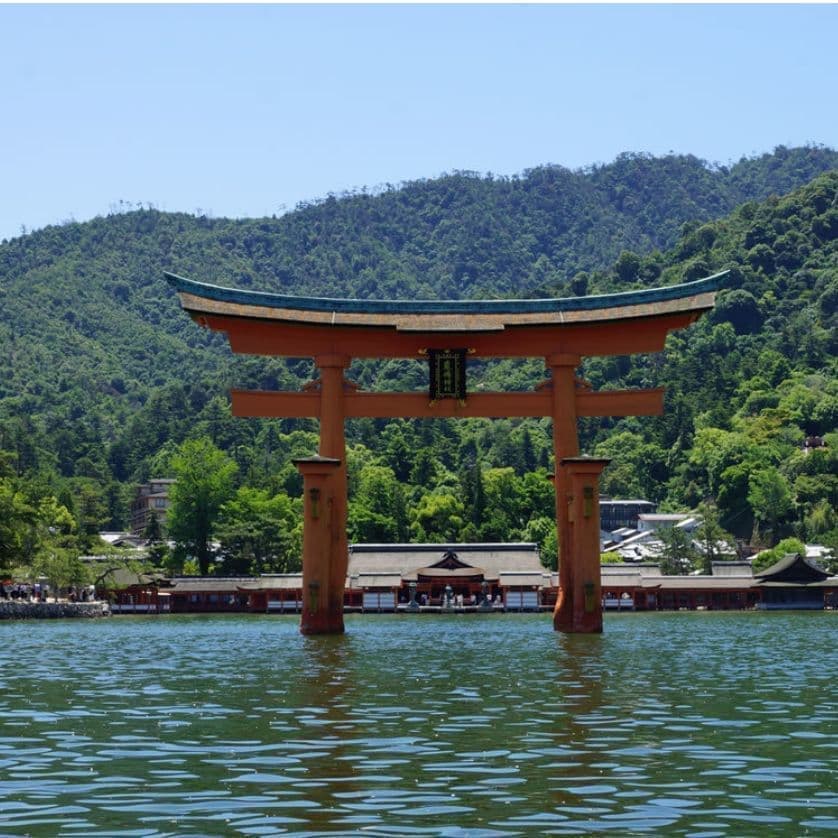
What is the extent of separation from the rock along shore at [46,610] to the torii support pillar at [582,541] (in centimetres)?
3233

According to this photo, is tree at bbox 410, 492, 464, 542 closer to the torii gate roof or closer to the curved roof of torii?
the torii gate roof

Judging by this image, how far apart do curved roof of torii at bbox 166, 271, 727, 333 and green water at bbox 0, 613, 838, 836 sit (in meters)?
11.5

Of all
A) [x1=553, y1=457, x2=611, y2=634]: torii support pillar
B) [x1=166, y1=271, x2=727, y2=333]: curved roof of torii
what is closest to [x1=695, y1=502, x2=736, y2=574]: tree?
[x1=553, y1=457, x2=611, y2=634]: torii support pillar

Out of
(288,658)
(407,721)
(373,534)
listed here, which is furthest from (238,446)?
(407,721)

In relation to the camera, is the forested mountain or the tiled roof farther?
the forested mountain

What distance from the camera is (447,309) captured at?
44062 millimetres

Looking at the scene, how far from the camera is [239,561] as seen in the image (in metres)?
90.9

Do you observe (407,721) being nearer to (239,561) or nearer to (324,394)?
(324,394)

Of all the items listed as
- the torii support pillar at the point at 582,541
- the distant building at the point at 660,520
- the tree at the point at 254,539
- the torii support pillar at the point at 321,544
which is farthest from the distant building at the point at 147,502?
the torii support pillar at the point at 582,541

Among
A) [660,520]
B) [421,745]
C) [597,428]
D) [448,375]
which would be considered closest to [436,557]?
[660,520]

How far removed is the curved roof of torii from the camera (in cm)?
4250

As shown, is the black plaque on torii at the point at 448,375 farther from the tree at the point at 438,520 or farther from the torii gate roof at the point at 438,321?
the tree at the point at 438,520

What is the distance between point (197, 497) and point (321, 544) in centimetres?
5144

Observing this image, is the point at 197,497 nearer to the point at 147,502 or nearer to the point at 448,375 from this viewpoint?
the point at 448,375
